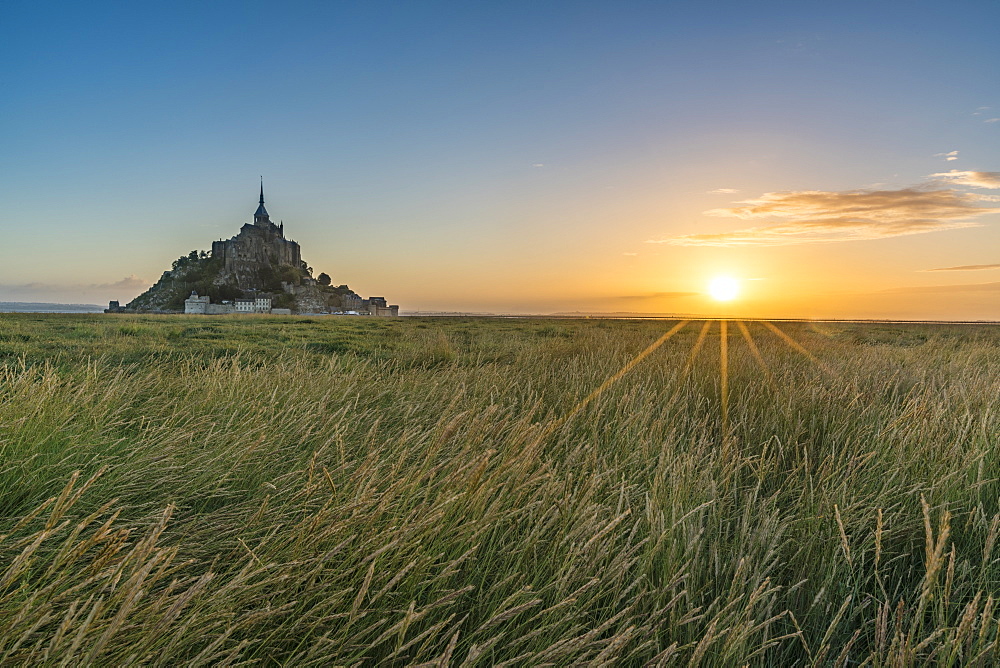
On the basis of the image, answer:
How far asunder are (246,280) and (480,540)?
14724 cm

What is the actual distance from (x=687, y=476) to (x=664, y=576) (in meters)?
0.91

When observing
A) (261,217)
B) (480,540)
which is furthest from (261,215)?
(480,540)

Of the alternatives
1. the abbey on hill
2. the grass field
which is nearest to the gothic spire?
the abbey on hill

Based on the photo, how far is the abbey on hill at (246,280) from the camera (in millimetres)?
130625

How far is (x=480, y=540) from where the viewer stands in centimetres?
208

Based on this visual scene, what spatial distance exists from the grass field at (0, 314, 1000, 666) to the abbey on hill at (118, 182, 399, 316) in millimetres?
131503

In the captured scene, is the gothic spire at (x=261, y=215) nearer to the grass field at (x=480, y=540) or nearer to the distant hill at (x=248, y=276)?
the distant hill at (x=248, y=276)

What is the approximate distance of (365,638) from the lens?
1743mm

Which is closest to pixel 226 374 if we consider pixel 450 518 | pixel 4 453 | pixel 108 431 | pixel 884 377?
pixel 108 431

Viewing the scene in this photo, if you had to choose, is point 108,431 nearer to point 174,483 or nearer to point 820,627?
point 174,483

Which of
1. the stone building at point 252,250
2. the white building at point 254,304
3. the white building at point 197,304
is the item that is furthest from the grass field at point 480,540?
the stone building at point 252,250

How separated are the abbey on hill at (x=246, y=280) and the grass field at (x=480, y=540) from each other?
132m

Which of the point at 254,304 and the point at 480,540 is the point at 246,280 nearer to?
the point at 254,304

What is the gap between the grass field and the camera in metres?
1.49
